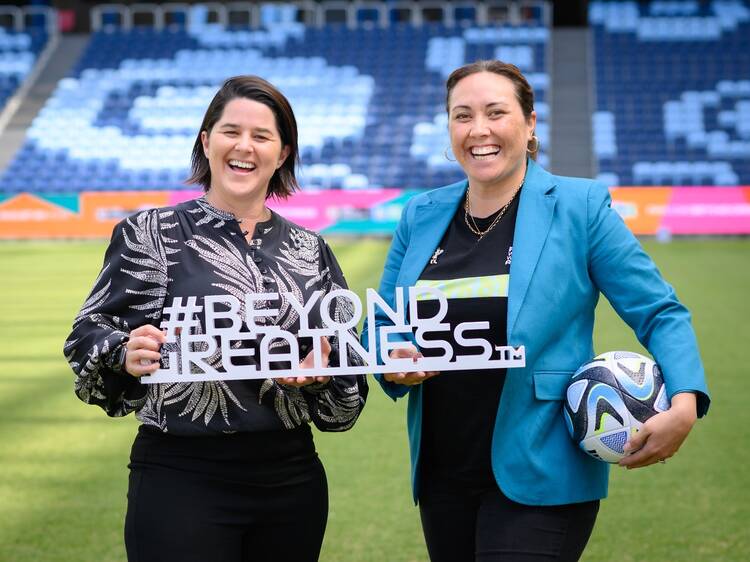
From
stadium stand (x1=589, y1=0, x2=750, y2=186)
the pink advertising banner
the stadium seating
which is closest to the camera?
the pink advertising banner

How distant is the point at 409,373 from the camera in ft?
8.00

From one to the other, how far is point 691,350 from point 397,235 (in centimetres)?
89

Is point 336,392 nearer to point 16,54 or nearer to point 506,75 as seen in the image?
point 506,75

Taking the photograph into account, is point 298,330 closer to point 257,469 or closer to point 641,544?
point 257,469

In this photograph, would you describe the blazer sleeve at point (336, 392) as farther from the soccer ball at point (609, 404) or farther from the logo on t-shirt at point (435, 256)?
the soccer ball at point (609, 404)

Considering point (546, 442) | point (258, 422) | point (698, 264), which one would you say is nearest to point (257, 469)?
point (258, 422)

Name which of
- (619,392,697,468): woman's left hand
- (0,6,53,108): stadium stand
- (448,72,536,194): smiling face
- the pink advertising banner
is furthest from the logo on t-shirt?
(0,6,53,108): stadium stand

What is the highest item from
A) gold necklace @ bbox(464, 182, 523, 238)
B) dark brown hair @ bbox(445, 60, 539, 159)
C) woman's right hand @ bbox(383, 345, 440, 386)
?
dark brown hair @ bbox(445, 60, 539, 159)

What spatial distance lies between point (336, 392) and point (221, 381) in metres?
0.32

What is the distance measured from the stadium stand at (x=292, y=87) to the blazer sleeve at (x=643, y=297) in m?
20.2

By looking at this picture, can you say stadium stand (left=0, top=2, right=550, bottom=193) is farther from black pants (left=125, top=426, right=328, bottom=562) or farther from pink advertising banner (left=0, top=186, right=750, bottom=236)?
black pants (left=125, top=426, right=328, bottom=562)

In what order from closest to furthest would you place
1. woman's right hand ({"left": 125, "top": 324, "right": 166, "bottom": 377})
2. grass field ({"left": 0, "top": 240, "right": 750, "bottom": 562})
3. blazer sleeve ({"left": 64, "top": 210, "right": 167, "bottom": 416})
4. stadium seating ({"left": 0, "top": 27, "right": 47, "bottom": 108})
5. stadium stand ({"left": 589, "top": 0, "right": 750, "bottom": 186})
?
1. woman's right hand ({"left": 125, "top": 324, "right": 166, "bottom": 377})
2. blazer sleeve ({"left": 64, "top": 210, "right": 167, "bottom": 416})
3. grass field ({"left": 0, "top": 240, "right": 750, "bottom": 562})
4. stadium stand ({"left": 589, "top": 0, "right": 750, "bottom": 186})
5. stadium seating ({"left": 0, "top": 27, "right": 47, "bottom": 108})

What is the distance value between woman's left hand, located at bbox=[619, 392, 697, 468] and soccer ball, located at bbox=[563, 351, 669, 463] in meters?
0.05

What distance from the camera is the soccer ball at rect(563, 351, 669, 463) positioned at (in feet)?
8.04
